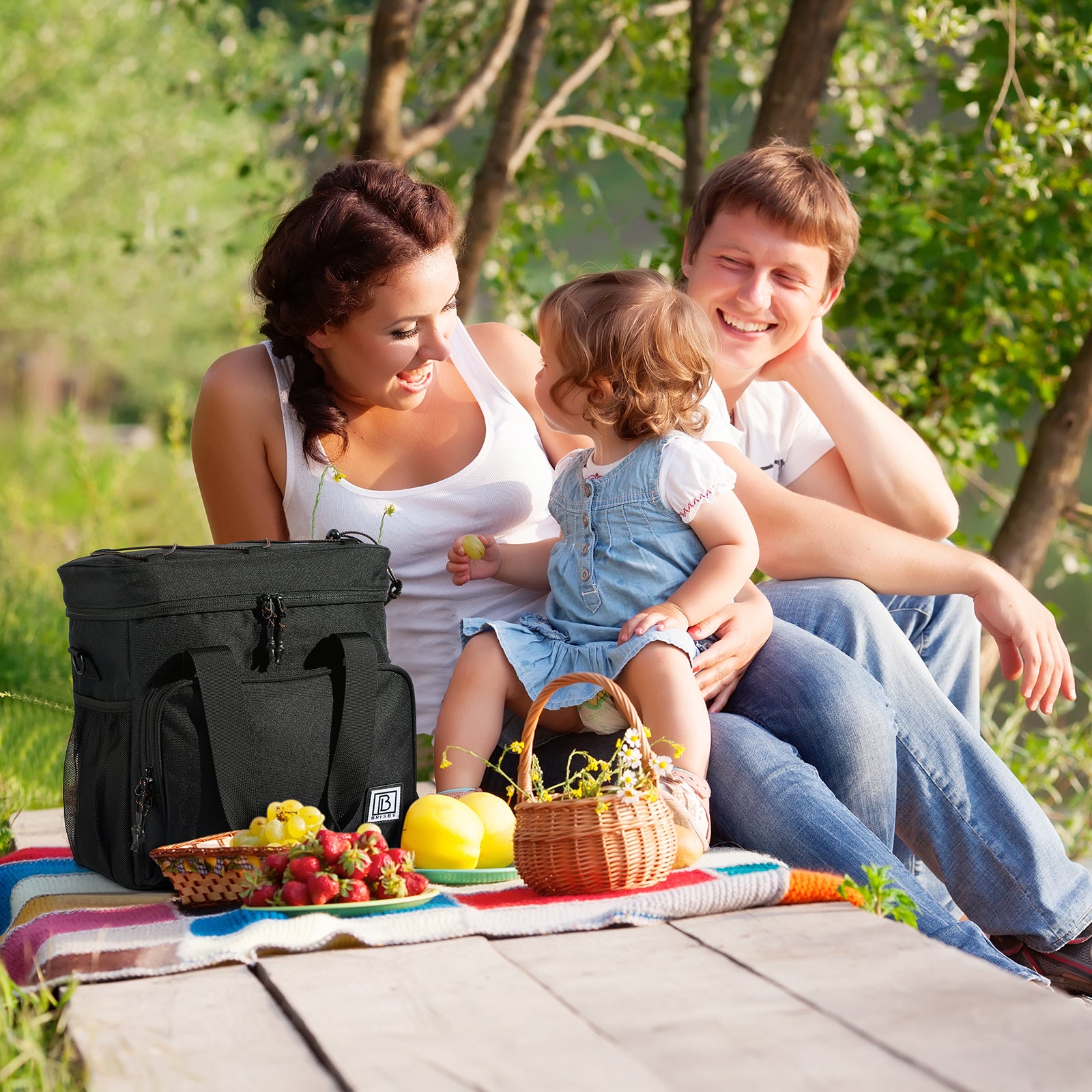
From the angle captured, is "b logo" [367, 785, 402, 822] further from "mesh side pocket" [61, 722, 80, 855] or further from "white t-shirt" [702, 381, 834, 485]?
"white t-shirt" [702, 381, 834, 485]

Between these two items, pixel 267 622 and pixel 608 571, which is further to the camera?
pixel 608 571

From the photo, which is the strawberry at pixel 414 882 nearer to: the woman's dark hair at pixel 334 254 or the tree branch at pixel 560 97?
the woman's dark hair at pixel 334 254

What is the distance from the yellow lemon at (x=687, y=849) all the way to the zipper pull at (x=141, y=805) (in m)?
0.76

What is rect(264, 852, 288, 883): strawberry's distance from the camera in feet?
5.60

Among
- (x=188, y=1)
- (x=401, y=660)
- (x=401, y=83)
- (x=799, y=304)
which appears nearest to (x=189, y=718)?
(x=401, y=660)

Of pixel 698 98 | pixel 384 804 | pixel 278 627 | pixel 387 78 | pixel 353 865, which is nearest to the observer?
pixel 353 865

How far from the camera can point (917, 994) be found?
53.8 inches

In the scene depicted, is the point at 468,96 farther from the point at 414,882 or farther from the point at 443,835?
the point at 414,882

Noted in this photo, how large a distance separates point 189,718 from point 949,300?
3363 mm

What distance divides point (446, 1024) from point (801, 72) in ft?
11.7

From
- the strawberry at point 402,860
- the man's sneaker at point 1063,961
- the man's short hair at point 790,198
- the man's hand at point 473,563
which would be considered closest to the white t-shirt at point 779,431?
the man's short hair at point 790,198

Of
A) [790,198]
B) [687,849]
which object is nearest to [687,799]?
[687,849]

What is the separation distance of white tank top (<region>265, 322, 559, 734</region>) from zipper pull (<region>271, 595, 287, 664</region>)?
22.2 inches

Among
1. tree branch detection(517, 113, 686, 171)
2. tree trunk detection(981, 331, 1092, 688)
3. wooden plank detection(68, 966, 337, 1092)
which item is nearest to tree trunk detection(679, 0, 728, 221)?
tree branch detection(517, 113, 686, 171)
